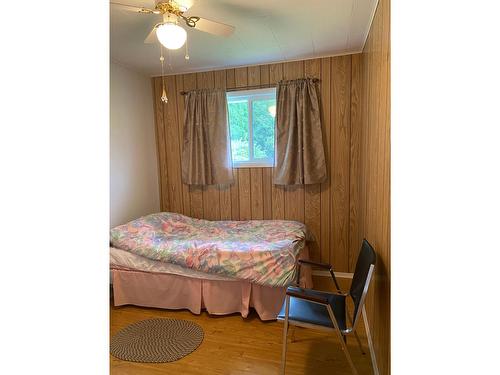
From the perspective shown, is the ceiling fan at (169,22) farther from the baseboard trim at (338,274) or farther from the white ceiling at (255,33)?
the baseboard trim at (338,274)

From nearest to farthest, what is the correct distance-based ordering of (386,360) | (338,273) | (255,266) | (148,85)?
1. (386,360)
2. (255,266)
3. (338,273)
4. (148,85)

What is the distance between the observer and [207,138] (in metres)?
3.61

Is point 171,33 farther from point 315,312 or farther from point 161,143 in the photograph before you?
point 161,143

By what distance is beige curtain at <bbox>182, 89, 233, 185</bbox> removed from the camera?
3541mm

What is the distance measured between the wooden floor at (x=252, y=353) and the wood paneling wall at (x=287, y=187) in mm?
1205

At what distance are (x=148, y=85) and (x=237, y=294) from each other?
292 cm

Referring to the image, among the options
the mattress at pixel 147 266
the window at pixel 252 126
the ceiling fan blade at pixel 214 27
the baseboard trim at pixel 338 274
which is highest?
the ceiling fan blade at pixel 214 27

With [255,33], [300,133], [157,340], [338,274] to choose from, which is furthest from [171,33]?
[338,274]

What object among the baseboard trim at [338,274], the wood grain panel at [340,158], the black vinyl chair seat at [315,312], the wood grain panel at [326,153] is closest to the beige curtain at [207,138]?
the wood grain panel at [326,153]

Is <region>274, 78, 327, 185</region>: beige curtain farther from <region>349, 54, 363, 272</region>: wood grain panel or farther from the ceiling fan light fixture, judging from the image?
the ceiling fan light fixture

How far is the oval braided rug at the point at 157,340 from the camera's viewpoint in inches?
79.9
